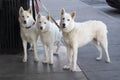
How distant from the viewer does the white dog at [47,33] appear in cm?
746

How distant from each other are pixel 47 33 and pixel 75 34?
67cm

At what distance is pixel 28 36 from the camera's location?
26.5 ft

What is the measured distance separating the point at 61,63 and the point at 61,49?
49.3 inches

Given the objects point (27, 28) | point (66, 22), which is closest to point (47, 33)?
point (27, 28)

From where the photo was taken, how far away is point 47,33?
769cm

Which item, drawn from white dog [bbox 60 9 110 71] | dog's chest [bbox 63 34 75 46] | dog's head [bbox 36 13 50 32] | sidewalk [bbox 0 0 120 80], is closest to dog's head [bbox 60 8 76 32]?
white dog [bbox 60 9 110 71]

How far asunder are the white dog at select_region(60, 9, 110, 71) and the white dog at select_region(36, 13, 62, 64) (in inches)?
17.0

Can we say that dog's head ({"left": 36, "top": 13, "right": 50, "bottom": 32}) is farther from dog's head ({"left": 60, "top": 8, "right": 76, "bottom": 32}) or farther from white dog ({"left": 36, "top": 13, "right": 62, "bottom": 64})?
dog's head ({"left": 60, "top": 8, "right": 76, "bottom": 32})

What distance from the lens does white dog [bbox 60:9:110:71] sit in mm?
7132

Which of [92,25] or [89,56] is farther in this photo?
[89,56]

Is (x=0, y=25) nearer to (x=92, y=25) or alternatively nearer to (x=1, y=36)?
(x=1, y=36)

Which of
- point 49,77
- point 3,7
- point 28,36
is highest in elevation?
point 3,7

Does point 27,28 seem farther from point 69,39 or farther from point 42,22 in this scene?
point 69,39

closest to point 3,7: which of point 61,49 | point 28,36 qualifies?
point 28,36
